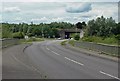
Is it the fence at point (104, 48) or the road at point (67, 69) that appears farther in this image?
the fence at point (104, 48)

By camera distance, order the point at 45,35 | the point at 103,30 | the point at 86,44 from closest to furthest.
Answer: the point at 86,44 → the point at 103,30 → the point at 45,35

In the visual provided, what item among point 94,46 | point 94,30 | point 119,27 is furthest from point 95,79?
point 94,30

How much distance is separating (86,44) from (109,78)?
2666cm

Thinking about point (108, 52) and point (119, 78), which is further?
point (108, 52)

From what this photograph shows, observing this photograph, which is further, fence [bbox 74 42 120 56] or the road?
fence [bbox 74 42 120 56]

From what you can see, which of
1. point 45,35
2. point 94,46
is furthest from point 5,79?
point 45,35

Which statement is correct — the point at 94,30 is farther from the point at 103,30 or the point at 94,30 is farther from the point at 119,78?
the point at 119,78

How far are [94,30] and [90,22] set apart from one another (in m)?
4.10

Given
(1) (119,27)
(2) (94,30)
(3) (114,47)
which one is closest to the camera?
(3) (114,47)

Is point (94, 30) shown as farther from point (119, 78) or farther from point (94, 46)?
point (119, 78)

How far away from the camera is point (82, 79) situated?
13531 mm

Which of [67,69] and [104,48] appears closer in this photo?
[67,69]

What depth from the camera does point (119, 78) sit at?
14.1m

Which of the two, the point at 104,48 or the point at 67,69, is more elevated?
the point at 67,69
